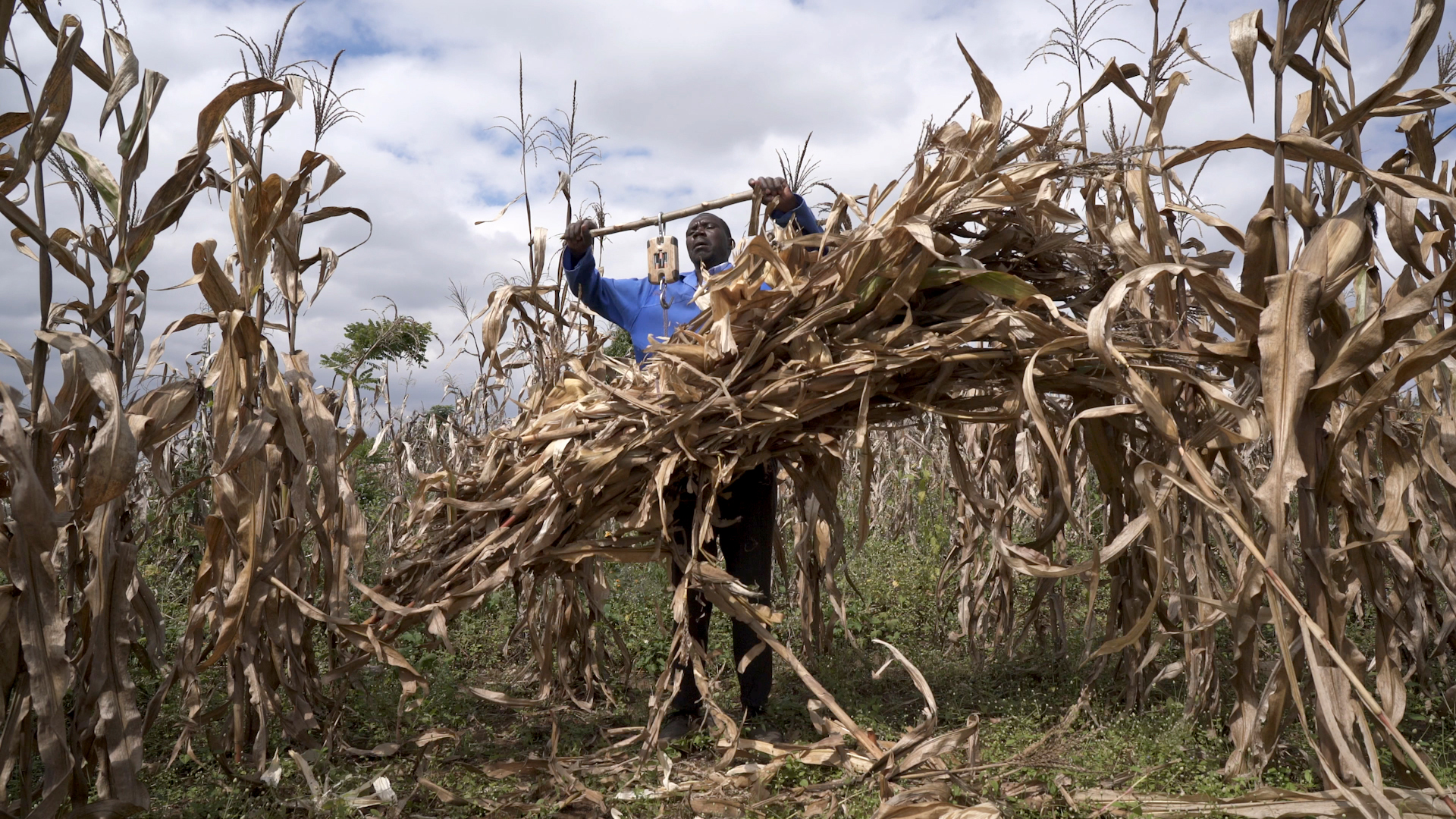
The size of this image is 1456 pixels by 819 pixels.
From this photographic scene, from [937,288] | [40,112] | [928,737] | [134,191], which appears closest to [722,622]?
[928,737]

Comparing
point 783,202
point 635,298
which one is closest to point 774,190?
point 783,202

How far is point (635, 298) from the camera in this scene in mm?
2793

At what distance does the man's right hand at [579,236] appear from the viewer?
2498 millimetres

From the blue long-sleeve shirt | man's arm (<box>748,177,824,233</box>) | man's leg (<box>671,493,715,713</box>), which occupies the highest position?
man's arm (<box>748,177,824,233</box>)

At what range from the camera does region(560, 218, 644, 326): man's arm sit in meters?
2.51

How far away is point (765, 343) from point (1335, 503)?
3.87 ft

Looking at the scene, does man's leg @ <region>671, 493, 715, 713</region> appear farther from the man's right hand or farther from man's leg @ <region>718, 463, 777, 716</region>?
the man's right hand

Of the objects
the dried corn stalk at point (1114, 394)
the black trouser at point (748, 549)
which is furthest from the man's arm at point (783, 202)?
the black trouser at point (748, 549)

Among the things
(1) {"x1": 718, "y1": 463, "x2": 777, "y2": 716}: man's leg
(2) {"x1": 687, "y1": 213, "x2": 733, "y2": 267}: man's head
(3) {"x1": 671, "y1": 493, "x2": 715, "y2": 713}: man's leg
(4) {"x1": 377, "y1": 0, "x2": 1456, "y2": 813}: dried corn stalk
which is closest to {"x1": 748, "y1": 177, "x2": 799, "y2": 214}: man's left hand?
(4) {"x1": 377, "y1": 0, "x2": 1456, "y2": 813}: dried corn stalk

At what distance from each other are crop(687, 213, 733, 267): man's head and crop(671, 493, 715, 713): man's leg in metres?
0.81

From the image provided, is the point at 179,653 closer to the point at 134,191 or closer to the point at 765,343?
the point at 134,191

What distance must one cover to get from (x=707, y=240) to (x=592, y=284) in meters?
0.40

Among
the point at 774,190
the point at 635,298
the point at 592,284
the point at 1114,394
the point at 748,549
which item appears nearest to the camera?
the point at 1114,394

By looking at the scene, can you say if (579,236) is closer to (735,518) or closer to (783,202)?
(783,202)
